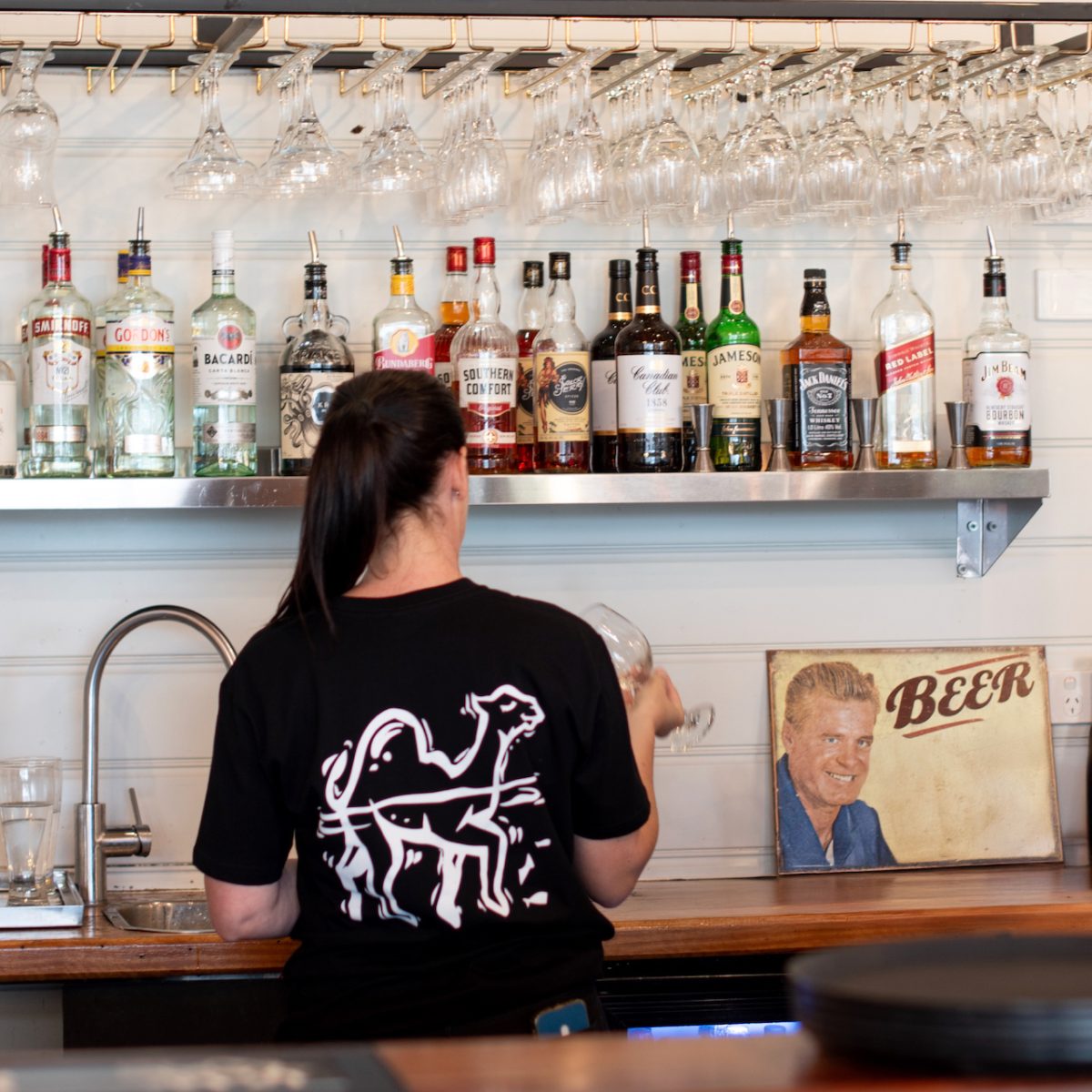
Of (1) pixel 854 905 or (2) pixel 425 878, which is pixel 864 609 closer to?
(1) pixel 854 905

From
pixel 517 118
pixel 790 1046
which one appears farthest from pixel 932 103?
pixel 790 1046

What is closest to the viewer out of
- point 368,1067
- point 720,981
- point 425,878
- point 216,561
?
point 368,1067

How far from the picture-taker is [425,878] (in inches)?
54.2

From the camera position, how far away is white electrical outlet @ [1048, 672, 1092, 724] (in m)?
2.54

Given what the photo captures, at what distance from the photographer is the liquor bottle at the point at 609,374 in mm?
2318

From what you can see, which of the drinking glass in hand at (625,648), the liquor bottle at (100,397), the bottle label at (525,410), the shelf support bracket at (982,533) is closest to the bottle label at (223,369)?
the liquor bottle at (100,397)

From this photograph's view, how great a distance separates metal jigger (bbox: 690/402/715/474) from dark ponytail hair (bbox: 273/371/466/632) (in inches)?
35.4

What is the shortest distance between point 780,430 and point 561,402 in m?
0.35

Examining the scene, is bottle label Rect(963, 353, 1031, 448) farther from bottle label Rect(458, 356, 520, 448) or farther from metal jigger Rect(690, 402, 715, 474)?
bottle label Rect(458, 356, 520, 448)

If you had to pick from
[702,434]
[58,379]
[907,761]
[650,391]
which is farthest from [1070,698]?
[58,379]

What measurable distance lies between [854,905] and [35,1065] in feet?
4.62

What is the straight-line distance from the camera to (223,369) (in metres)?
2.23

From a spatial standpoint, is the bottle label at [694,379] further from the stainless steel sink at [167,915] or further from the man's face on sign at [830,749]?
the stainless steel sink at [167,915]

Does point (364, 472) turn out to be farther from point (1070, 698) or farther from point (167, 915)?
point (1070, 698)
